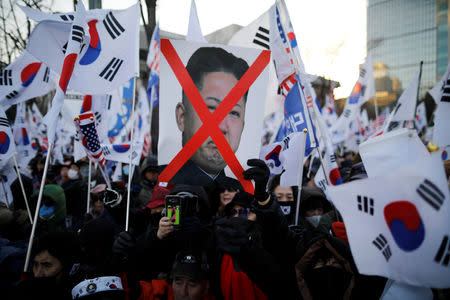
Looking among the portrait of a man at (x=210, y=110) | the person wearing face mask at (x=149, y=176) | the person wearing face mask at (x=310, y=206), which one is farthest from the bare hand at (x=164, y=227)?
the person wearing face mask at (x=149, y=176)

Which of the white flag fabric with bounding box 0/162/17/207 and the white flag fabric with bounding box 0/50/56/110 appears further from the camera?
the white flag fabric with bounding box 0/162/17/207

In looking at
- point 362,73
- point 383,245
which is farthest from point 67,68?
point 362,73

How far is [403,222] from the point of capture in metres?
1.41

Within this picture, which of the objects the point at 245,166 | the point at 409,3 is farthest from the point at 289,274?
the point at 409,3

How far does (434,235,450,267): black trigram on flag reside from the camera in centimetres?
130

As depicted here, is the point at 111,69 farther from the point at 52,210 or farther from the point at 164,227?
the point at 52,210

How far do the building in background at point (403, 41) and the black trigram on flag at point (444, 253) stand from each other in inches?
3399

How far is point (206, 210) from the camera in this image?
277 cm

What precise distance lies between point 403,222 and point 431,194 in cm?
18

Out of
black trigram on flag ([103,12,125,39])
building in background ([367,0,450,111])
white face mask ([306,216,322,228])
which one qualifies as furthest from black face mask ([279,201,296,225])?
building in background ([367,0,450,111])

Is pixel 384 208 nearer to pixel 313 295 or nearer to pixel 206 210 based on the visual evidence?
pixel 313 295

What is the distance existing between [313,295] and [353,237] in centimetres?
53

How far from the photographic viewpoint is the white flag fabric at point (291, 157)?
2.86m

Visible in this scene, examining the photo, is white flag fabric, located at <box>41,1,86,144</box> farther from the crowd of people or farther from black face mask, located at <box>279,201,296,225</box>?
black face mask, located at <box>279,201,296,225</box>
